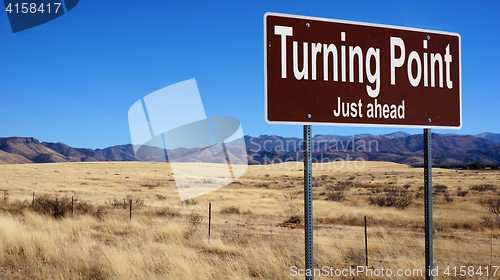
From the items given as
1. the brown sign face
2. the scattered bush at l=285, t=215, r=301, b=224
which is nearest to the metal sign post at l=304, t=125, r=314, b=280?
the brown sign face

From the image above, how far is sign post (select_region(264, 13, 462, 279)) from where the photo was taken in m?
3.01

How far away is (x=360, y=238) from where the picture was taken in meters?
11.8

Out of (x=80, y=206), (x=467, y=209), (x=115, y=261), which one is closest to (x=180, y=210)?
(x=80, y=206)

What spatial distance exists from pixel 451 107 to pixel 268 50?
2.24 meters

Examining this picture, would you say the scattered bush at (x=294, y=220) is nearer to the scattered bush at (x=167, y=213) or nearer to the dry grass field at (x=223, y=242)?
the dry grass field at (x=223, y=242)

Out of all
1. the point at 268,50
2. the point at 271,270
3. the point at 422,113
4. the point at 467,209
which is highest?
the point at 268,50

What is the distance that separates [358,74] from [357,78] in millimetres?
46

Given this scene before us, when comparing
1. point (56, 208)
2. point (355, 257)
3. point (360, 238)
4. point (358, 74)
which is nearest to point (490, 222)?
point (360, 238)

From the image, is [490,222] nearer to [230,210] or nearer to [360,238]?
[360,238]

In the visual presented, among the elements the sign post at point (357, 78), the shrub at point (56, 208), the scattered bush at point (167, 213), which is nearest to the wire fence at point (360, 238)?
the scattered bush at point (167, 213)

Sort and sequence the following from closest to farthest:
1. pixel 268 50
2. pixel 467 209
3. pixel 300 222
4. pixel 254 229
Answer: pixel 268 50 < pixel 254 229 < pixel 300 222 < pixel 467 209

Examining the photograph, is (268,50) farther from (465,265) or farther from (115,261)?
(465,265)

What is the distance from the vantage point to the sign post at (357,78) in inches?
119

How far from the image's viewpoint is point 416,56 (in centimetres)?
349
